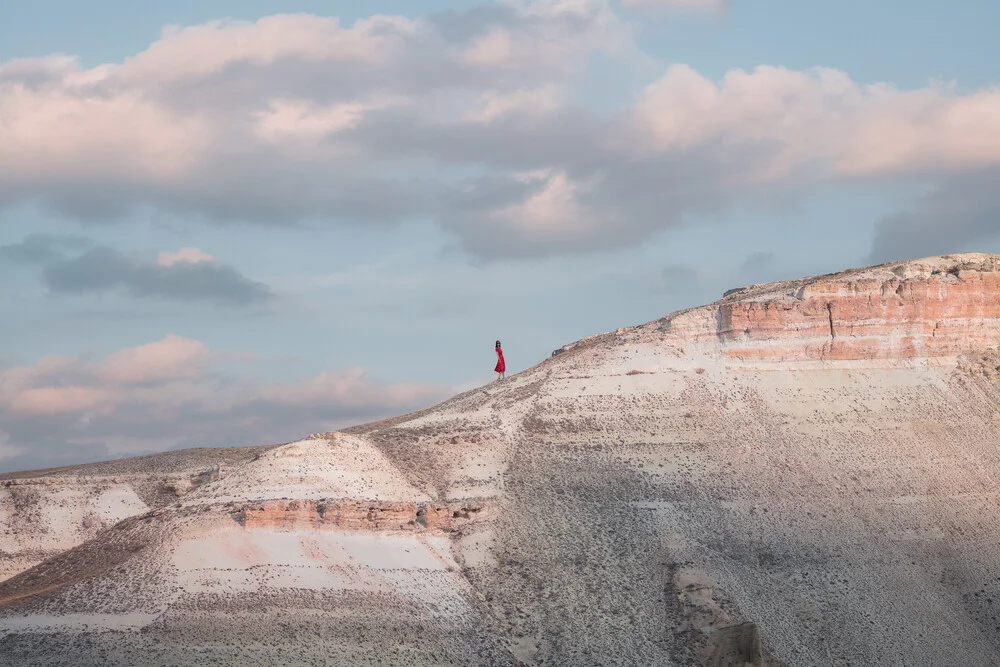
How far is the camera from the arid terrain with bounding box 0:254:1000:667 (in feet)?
148

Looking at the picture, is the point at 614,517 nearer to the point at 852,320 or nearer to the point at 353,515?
the point at 353,515

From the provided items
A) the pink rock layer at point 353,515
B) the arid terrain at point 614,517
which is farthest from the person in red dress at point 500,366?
the pink rock layer at point 353,515

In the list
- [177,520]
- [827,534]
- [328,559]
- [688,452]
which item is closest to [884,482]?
[827,534]

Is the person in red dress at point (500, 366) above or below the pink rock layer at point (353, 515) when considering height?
above

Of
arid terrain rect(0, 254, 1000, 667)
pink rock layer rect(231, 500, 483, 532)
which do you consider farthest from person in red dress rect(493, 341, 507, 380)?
pink rock layer rect(231, 500, 483, 532)

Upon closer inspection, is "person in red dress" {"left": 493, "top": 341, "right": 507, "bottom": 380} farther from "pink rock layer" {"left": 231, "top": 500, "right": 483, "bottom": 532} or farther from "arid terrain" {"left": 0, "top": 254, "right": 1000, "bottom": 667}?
"pink rock layer" {"left": 231, "top": 500, "right": 483, "bottom": 532}

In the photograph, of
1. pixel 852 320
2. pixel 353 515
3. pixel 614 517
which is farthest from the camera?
pixel 852 320

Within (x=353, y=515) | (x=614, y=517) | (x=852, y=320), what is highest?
(x=852, y=320)

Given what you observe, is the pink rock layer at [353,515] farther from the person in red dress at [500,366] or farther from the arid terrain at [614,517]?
the person in red dress at [500,366]

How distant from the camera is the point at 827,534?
5406 centimetres

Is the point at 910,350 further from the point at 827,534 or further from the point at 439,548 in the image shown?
the point at 439,548

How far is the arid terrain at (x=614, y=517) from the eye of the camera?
45031 mm

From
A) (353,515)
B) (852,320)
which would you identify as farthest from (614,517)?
(852,320)

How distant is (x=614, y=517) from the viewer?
53.1 m
